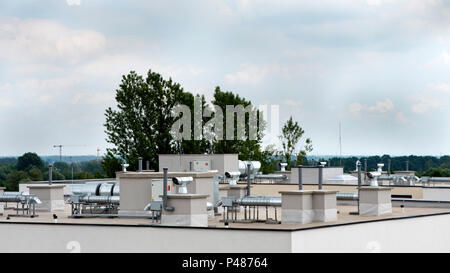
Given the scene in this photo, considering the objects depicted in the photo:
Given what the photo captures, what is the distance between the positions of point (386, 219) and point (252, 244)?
7247mm

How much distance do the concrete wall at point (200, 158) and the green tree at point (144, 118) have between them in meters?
30.6

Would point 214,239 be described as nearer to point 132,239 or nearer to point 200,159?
point 132,239

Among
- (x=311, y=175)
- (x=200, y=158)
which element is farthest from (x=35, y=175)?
(x=311, y=175)

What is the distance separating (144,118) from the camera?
295ft

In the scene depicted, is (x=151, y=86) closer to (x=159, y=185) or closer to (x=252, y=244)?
(x=159, y=185)

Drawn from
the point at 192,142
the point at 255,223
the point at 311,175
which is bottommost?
the point at 255,223

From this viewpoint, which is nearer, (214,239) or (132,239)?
(214,239)

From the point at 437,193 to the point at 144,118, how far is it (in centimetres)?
5320

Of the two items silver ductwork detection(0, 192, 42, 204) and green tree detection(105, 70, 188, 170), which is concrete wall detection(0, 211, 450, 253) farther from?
green tree detection(105, 70, 188, 170)

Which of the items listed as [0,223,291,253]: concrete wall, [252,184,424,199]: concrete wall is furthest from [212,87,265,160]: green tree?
[0,223,291,253]: concrete wall

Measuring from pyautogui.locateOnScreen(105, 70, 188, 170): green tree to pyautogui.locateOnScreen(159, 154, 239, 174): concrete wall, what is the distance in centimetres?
3056

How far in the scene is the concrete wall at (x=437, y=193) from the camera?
134 ft

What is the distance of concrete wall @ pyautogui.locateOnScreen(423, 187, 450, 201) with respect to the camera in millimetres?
40906

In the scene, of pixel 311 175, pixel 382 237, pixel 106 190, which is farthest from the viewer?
pixel 311 175
